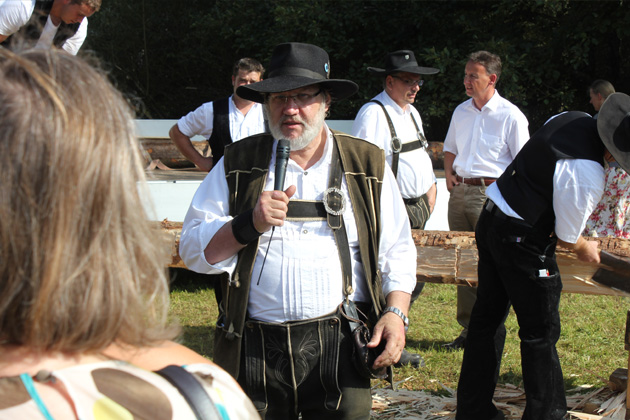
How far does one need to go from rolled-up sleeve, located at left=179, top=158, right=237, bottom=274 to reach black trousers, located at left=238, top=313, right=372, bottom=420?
0.98 ft

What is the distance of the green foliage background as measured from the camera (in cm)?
1207

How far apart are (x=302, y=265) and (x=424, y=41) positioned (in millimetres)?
11955

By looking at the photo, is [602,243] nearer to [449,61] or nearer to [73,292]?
[73,292]

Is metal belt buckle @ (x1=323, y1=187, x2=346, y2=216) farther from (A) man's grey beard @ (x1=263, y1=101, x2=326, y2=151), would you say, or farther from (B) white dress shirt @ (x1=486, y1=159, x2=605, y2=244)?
(B) white dress shirt @ (x1=486, y1=159, x2=605, y2=244)

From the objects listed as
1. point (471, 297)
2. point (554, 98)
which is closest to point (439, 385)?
point (471, 297)

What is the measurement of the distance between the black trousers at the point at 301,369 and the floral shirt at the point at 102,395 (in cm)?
158

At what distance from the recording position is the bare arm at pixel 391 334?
264 cm

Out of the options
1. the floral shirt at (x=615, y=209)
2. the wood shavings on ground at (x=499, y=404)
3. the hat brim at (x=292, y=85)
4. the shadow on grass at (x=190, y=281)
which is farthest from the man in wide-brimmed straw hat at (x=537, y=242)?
the shadow on grass at (x=190, y=281)

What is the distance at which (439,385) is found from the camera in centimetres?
480

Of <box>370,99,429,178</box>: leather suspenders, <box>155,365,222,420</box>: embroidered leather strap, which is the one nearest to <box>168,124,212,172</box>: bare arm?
<box>370,99,429,178</box>: leather suspenders

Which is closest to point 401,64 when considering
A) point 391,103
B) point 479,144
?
point 391,103

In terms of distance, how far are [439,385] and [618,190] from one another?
2.42m

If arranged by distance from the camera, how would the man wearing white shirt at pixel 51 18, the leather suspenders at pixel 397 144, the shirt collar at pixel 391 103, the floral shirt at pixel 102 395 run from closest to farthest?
the floral shirt at pixel 102 395
the man wearing white shirt at pixel 51 18
the leather suspenders at pixel 397 144
the shirt collar at pixel 391 103

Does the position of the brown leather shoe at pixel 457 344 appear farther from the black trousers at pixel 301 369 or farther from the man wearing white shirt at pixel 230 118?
the black trousers at pixel 301 369
